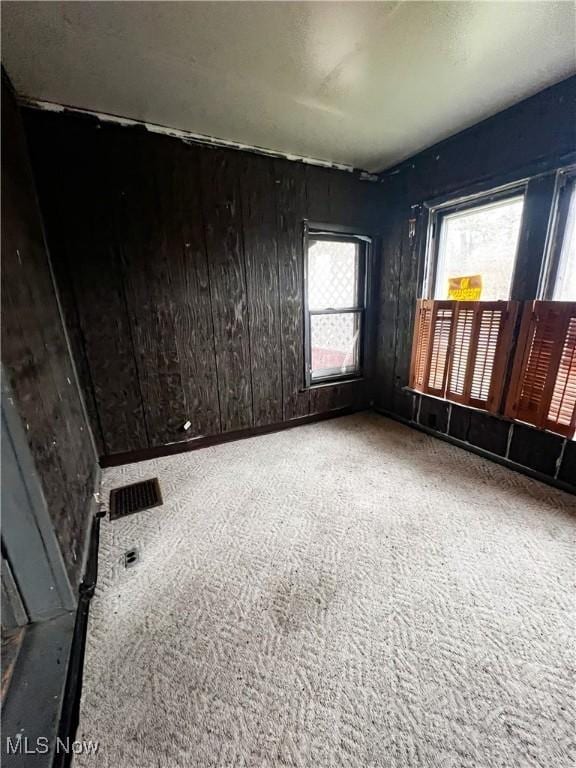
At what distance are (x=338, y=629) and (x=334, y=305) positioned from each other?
241 cm

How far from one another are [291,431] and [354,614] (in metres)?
1.69

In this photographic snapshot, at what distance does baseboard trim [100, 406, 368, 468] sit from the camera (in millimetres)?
2207

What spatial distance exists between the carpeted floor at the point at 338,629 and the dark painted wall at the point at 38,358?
322 millimetres

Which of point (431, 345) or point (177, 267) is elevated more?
point (177, 267)

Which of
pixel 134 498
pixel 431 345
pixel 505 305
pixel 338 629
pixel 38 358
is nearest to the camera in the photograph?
pixel 338 629

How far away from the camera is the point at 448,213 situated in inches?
90.0

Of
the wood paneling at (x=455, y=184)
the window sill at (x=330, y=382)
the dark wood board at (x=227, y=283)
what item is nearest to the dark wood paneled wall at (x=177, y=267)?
the dark wood board at (x=227, y=283)

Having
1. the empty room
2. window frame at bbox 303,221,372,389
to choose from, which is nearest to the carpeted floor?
the empty room

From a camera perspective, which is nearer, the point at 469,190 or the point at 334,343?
the point at 469,190

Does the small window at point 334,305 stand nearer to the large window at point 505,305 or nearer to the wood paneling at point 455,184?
the wood paneling at point 455,184

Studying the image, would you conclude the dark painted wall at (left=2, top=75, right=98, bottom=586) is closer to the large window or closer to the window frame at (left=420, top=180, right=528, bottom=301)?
the large window

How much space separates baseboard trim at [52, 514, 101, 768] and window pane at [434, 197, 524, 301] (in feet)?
9.23

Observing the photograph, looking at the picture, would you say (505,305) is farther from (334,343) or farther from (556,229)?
(334,343)

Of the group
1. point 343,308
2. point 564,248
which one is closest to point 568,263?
point 564,248
